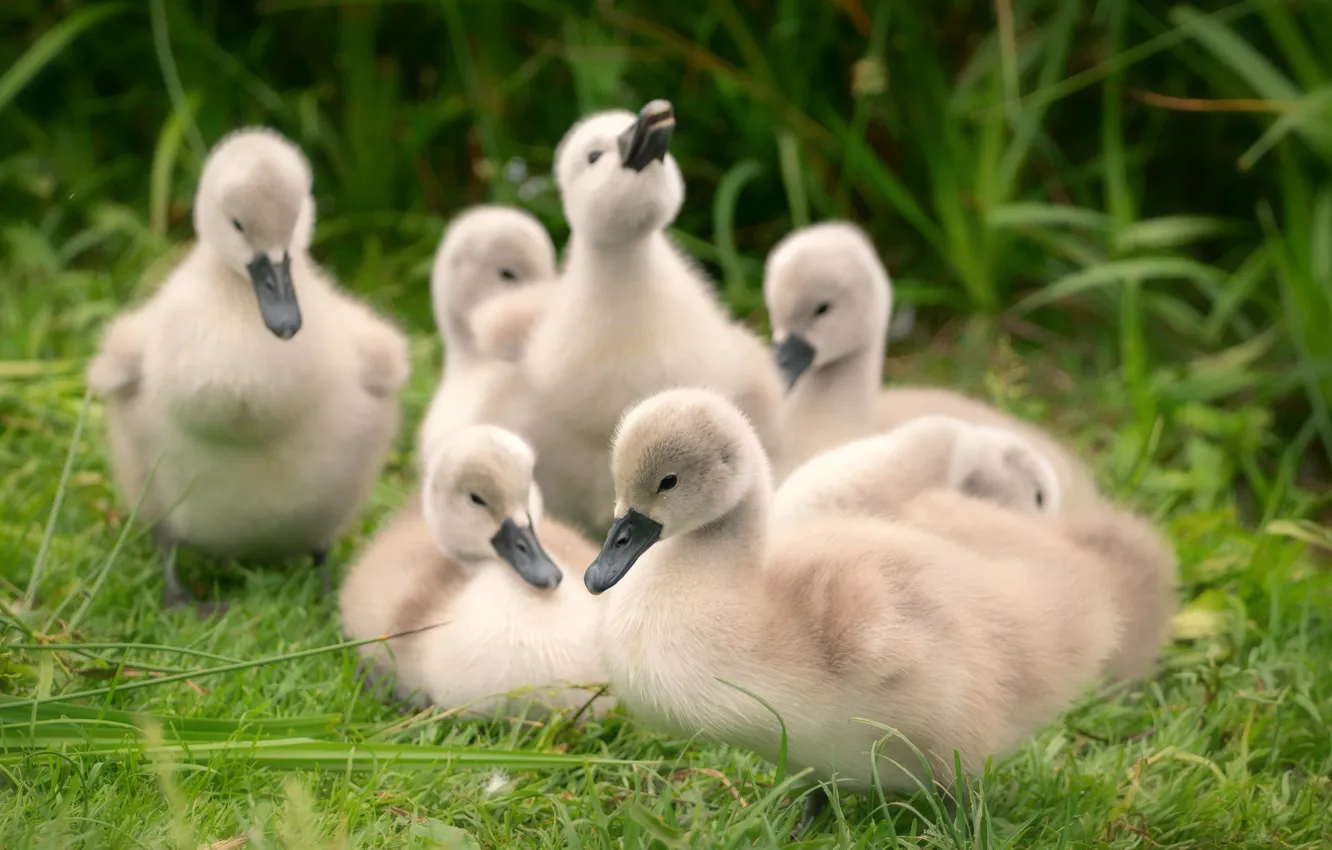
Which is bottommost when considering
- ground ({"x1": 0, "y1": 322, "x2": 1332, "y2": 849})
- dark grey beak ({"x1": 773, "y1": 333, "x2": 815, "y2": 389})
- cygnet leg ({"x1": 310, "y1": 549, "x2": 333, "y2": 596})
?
cygnet leg ({"x1": 310, "y1": 549, "x2": 333, "y2": 596})

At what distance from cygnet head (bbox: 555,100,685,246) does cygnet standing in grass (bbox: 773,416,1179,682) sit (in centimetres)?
71

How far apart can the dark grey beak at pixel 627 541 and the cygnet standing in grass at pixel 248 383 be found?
112 centimetres

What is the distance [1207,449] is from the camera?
4.79 m

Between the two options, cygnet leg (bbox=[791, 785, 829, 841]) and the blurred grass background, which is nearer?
cygnet leg (bbox=[791, 785, 829, 841])

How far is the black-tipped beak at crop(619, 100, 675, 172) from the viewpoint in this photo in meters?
3.41

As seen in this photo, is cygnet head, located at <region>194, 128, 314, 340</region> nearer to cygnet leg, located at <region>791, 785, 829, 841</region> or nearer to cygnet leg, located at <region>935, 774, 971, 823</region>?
cygnet leg, located at <region>791, 785, 829, 841</region>

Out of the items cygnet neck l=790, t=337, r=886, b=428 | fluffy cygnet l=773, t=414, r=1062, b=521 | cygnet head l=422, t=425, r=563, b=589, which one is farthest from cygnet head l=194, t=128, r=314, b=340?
cygnet neck l=790, t=337, r=886, b=428

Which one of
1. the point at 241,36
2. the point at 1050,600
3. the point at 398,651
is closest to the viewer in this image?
the point at 1050,600

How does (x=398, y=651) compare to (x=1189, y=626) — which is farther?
(x=1189, y=626)

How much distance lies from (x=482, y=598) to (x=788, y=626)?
943 mm

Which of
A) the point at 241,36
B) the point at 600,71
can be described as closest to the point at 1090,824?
the point at 600,71

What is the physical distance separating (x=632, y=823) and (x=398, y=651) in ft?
3.49

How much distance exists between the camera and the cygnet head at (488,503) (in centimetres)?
332

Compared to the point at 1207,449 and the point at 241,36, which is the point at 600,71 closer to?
the point at 241,36
